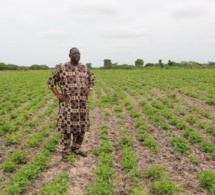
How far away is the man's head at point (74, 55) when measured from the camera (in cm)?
589

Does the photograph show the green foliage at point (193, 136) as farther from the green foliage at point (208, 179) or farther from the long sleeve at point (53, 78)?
the long sleeve at point (53, 78)

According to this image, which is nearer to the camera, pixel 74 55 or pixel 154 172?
pixel 154 172

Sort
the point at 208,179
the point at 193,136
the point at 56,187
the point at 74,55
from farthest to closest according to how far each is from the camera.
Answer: the point at 193,136, the point at 74,55, the point at 208,179, the point at 56,187

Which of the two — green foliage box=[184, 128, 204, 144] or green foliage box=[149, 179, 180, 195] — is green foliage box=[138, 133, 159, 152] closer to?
green foliage box=[184, 128, 204, 144]

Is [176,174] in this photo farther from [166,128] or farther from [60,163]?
[166,128]

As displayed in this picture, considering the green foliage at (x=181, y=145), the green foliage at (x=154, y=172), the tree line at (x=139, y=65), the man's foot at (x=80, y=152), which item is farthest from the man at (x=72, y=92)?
the tree line at (x=139, y=65)

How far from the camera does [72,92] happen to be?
591 centimetres

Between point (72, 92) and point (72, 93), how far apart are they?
20mm

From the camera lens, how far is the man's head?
5891mm

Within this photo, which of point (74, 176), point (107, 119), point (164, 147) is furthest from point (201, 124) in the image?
point (74, 176)

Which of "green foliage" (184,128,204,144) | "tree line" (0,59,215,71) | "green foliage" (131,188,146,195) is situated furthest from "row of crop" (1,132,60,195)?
"tree line" (0,59,215,71)

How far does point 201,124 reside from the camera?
Answer: 9.19 metres

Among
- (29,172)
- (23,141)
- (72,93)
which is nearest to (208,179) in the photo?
(72,93)

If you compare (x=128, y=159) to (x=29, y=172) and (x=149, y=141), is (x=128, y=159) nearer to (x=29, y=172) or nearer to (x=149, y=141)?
(x=149, y=141)
